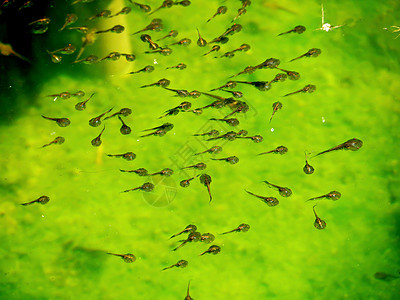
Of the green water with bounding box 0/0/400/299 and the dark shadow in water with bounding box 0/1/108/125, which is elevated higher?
the dark shadow in water with bounding box 0/1/108/125

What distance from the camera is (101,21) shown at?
2.73 metres

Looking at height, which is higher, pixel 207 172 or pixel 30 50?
pixel 30 50

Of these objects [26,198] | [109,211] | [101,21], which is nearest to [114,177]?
[109,211]

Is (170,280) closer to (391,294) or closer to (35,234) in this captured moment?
(35,234)

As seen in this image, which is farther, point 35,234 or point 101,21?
point 101,21

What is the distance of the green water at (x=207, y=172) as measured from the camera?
2.56 metres

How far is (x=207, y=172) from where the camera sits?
2598 millimetres

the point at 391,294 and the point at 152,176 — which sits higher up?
the point at 152,176

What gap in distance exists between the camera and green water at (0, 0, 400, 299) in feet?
8.39

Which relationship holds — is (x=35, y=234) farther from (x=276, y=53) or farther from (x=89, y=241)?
(x=276, y=53)

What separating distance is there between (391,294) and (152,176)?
2174 millimetres

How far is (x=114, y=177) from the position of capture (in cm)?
257

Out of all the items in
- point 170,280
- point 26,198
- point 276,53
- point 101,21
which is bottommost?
point 170,280

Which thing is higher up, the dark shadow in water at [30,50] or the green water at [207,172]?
the dark shadow in water at [30,50]
